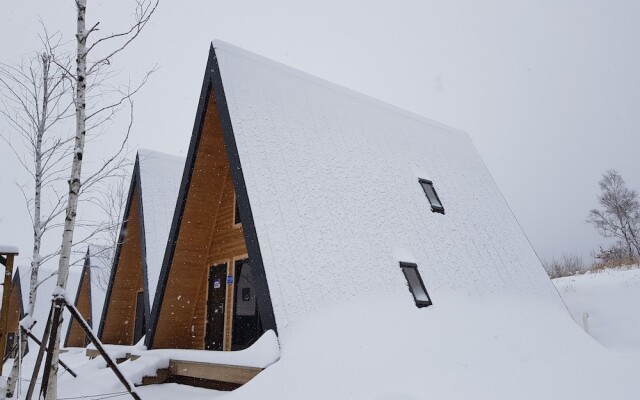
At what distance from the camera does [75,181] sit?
5.83 meters

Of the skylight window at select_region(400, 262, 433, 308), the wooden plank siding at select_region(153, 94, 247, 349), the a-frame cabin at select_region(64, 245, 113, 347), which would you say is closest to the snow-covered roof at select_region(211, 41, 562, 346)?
the skylight window at select_region(400, 262, 433, 308)

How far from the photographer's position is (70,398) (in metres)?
7.23

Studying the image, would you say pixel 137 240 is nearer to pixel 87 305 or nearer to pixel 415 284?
pixel 87 305

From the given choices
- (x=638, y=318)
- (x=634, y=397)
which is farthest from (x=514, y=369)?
(x=638, y=318)

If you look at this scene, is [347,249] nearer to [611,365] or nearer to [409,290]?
[409,290]

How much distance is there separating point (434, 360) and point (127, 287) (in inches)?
448

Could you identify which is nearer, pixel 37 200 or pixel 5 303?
pixel 5 303

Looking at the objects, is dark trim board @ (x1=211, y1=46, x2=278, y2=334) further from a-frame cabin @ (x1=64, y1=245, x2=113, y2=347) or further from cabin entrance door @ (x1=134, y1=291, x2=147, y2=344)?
a-frame cabin @ (x1=64, y1=245, x2=113, y2=347)

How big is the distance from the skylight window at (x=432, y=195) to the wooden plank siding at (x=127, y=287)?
8.74 m

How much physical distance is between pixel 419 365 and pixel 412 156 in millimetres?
6885

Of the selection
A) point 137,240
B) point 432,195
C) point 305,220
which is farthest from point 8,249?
point 432,195

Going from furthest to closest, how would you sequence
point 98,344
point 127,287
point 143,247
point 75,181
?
point 127,287 → point 143,247 → point 75,181 → point 98,344

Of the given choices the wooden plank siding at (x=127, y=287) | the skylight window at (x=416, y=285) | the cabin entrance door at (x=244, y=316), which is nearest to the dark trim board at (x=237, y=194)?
the cabin entrance door at (x=244, y=316)

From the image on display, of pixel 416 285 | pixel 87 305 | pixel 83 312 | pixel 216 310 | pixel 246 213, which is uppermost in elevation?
pixel 87 305
